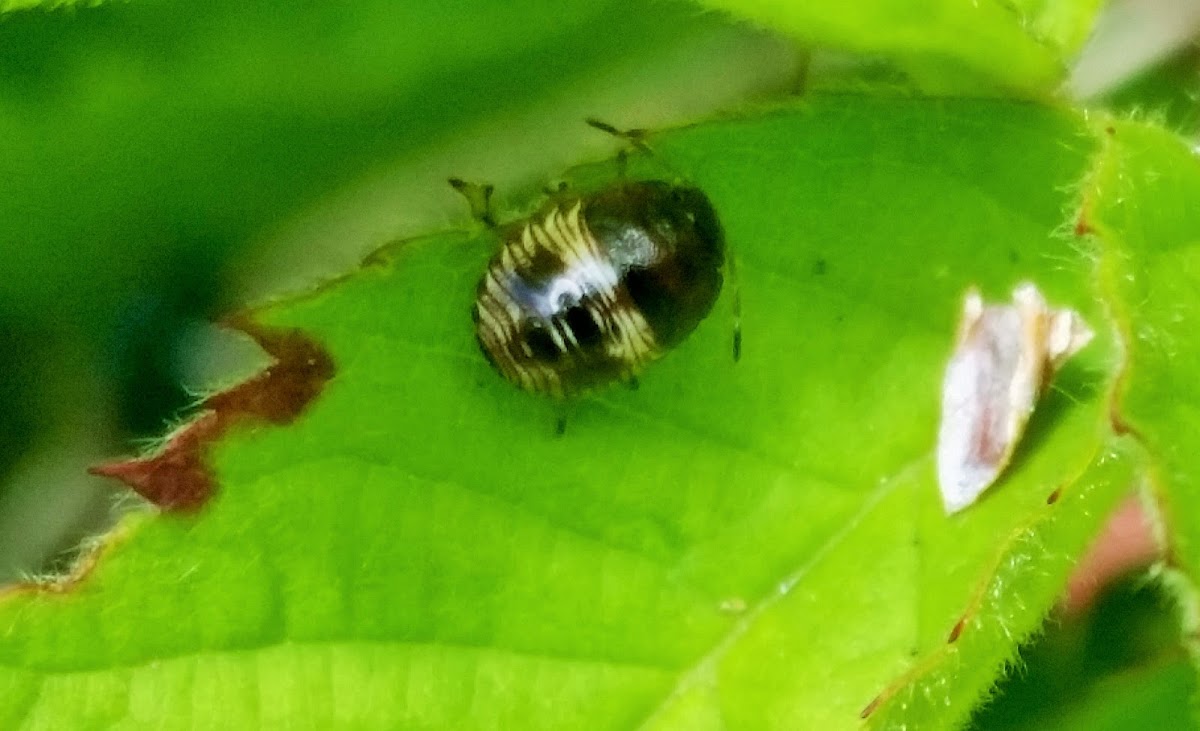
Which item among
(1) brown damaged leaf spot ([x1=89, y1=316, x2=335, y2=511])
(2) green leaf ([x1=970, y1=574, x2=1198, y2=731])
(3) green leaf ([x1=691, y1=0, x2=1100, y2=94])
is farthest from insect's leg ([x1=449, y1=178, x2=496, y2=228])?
(2) green leaf ([x1=970, y1=574, x2=1198, y2=731])

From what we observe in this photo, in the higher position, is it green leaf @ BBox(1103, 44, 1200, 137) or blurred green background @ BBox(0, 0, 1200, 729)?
green leaf @ BBox(1103, 44, 1200, 137)

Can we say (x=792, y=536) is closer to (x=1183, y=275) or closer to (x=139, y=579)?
(x=1183, y=275)

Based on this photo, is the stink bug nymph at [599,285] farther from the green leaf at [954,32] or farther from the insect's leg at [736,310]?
the green leaf at [954,32]

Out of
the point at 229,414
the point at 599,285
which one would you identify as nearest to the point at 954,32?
the point at 599,285

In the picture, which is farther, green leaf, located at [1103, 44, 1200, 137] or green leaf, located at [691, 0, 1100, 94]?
green leaf, located at [1103, 44, 1200, 137]

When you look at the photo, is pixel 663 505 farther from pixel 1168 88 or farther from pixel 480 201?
pixel 1168 88

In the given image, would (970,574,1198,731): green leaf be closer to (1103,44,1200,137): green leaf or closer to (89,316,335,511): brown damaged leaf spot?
(1103,44,1200,137): green leaf

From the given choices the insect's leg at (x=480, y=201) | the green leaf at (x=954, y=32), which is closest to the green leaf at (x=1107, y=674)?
the green leaf at (x=954, y=32)
